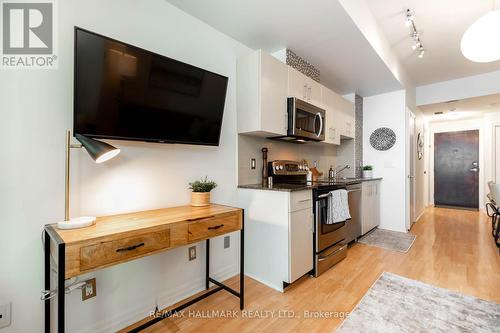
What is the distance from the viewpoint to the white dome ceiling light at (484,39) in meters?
1.73

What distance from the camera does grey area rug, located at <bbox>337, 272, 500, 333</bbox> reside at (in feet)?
5.27

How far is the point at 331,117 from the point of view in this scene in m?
3.30

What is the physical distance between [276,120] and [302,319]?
5.68ft

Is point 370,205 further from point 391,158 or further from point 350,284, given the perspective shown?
point 350,284

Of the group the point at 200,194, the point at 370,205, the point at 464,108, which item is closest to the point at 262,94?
the point at 200,194

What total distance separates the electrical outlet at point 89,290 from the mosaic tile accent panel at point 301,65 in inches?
105

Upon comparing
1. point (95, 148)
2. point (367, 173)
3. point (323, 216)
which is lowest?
point (323, 216)

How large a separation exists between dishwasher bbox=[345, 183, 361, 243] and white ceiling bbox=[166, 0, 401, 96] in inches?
62.8

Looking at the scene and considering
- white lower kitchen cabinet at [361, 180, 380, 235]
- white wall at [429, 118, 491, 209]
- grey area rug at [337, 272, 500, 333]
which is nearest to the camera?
grey area rug at [337, 272, 500, 333]

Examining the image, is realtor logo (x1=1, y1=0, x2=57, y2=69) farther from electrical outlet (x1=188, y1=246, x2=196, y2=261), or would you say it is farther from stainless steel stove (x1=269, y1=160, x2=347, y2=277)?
stainless steel stove (x1=269, y1=160, x2=347, y2=277)

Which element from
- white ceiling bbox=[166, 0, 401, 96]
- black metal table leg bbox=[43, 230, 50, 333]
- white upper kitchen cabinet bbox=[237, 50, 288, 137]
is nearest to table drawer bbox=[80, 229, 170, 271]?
black metal table leg bbox=[43, 230, 50, 333]

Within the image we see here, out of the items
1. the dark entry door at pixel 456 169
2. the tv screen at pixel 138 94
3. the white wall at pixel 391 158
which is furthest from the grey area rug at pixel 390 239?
the dark entry door at pixel 456 169

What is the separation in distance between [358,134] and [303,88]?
2031 mm

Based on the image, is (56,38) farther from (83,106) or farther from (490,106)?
(490,106)
